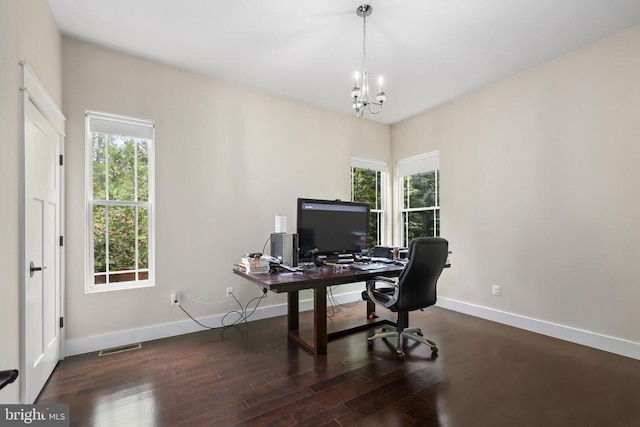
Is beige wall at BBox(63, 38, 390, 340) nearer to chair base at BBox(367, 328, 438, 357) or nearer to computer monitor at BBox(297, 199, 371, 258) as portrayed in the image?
computer monitor at BBox(297, 199, 371, 258)

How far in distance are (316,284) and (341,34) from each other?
2270 mm

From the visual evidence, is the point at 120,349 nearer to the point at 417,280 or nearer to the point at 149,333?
the point at 149,333

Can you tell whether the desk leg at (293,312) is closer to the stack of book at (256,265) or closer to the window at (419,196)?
the stack of book at (256,265)

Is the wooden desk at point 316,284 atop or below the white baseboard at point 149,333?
atop

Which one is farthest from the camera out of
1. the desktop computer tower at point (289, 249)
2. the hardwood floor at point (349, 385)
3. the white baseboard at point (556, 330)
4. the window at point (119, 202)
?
the desktop computer tower at point (289, 249)

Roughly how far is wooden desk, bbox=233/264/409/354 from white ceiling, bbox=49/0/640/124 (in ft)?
7.22

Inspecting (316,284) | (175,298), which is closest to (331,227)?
(316,284)

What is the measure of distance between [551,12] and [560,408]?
2.97 m

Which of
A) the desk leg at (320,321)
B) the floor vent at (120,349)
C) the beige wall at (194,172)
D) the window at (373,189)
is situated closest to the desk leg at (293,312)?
the desk leg at (320,321)

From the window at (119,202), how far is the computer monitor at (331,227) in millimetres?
1632

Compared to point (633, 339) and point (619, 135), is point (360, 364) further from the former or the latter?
point (619, 135)

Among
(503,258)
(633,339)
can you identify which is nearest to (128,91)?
(503,258)

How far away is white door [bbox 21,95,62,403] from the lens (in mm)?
1756

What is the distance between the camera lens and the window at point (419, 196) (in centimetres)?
433
